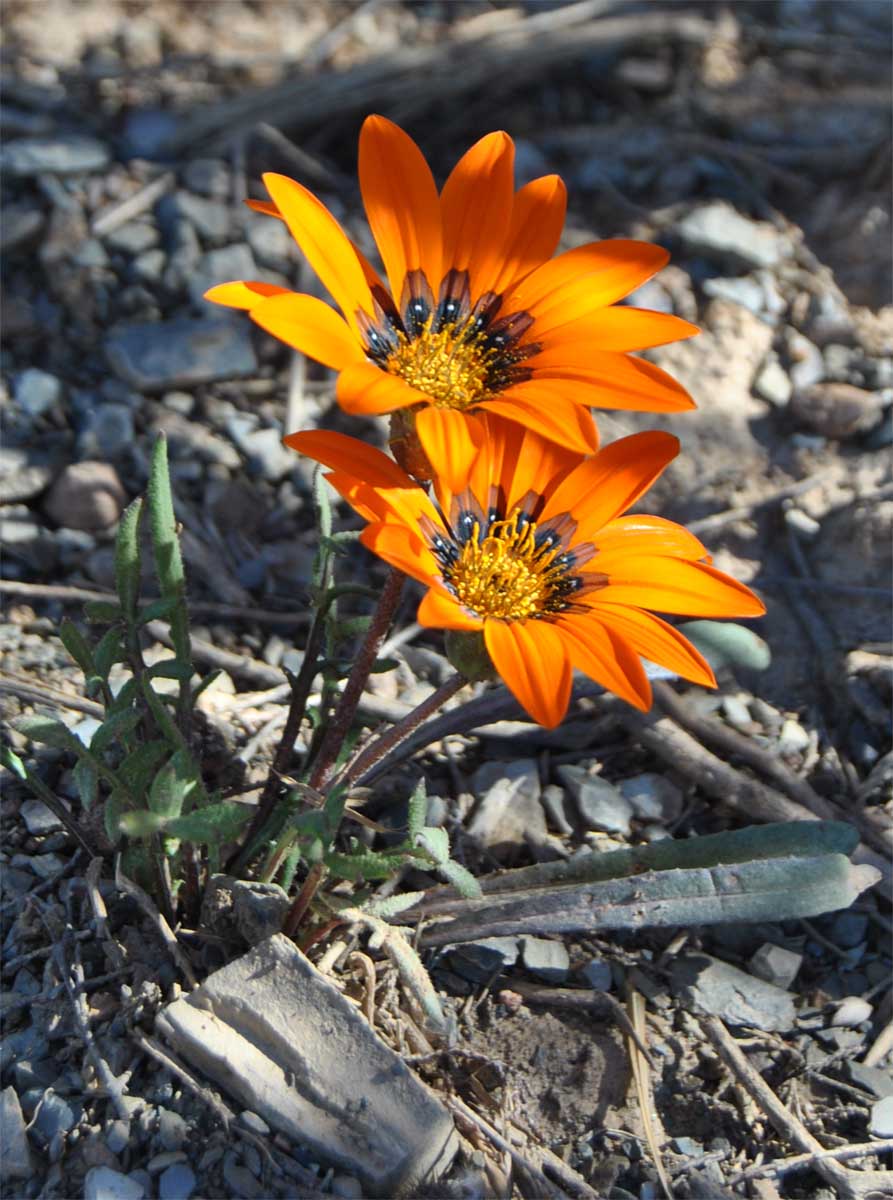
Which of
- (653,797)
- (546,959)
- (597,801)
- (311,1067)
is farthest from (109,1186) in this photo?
(653,797)

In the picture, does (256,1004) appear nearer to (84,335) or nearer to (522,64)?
(84,335)

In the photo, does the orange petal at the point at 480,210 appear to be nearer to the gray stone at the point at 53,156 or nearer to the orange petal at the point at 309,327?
the orange petal at the point at 309,327

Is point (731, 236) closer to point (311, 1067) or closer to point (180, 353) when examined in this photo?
point (180, 353)

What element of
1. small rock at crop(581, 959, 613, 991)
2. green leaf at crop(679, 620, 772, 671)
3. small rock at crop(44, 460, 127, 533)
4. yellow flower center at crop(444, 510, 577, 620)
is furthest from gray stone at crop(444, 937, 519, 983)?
small rock at crop(44, 460, 127, 533)

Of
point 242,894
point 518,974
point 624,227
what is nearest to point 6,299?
point 624,227

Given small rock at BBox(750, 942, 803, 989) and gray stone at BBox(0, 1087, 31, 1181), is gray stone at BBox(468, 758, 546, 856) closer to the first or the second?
small rock at BBox(750, 942, 803, 989)

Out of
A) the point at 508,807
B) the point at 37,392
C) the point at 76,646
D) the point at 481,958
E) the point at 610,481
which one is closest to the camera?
the point at 610,481
